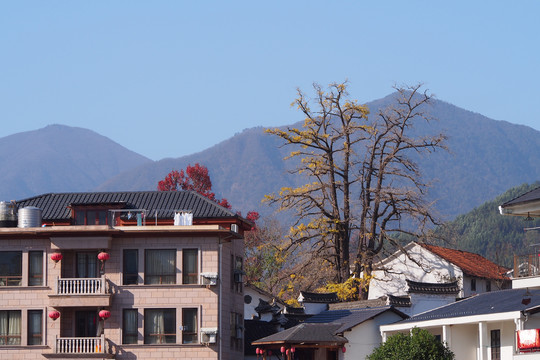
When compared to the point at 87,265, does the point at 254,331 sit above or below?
below

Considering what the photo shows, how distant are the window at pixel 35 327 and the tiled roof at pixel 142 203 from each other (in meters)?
5.74

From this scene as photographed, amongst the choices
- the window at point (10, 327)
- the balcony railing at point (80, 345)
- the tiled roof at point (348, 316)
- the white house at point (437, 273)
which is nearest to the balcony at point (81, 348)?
the balcony railing at point (80, 345)

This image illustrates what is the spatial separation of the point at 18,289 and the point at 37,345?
3.10m

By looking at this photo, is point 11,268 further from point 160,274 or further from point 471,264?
point 471,264

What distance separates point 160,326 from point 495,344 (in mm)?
17310

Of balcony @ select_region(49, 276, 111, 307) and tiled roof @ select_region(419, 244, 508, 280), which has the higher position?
tiled roof @ select_region(419, 244, 508, 280)

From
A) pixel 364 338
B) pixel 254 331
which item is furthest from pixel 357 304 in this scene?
pixel 364 338

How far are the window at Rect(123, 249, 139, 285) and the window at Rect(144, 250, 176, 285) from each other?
525mm

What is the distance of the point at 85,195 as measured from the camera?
59.7 m

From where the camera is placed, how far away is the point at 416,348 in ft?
154

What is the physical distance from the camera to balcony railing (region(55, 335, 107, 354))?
176 ft

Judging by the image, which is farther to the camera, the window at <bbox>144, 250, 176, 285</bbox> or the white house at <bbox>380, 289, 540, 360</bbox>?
the window at <bbox>144, 250, 176, 285</bbox>

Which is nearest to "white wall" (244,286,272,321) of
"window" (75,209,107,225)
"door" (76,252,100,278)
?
"window" (75,209,107,225)

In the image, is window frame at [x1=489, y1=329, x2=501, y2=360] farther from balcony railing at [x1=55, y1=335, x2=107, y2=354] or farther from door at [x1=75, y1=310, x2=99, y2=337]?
door at [x1=75, y1=310, x2=99, y2=337]
